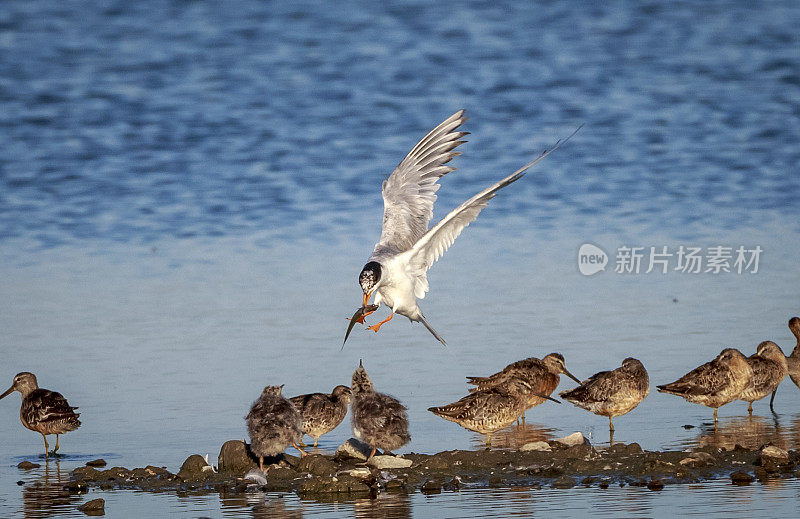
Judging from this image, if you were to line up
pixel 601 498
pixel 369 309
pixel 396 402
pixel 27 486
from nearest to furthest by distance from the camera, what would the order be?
pixel 601 498 → pixel 27 486 → pixel 396 402 → pixel 369 309

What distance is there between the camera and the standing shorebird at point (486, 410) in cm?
1196

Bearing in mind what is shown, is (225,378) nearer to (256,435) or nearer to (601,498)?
(256,435)

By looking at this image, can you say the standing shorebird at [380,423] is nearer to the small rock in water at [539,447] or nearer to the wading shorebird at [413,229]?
the small rock in water at [539,447]

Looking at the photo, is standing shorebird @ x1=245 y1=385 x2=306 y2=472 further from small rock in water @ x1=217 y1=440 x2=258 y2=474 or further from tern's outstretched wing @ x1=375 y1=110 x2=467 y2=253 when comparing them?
tern's outstretched wing @ x1=375 y1=110 x2=467 y2=253

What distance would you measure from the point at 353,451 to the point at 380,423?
14.0 inches

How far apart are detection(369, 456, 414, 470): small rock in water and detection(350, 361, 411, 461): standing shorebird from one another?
1.52ft

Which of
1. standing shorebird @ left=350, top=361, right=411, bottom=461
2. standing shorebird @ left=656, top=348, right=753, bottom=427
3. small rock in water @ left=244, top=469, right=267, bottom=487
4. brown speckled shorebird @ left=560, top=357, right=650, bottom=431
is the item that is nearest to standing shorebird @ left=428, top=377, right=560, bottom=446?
brown speckled shorebird @ left=560, top=357, right=650, bottom=431

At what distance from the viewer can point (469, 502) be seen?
9023mm

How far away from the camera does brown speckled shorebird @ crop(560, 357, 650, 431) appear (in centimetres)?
1238

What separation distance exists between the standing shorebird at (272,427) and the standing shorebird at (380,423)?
0.58m

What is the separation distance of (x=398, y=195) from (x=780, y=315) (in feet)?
19.0

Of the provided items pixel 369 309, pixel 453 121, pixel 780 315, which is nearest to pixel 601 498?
pixel 369 309

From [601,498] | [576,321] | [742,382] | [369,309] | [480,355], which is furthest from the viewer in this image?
[576,321]

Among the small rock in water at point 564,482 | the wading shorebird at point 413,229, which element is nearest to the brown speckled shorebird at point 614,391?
the wading shorebird at point 413,229
